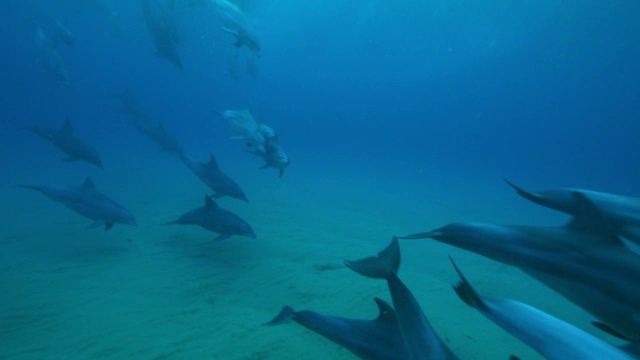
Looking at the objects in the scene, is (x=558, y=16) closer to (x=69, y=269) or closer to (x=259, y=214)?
(x=259, y=214)

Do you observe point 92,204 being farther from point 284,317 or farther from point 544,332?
point 544,332

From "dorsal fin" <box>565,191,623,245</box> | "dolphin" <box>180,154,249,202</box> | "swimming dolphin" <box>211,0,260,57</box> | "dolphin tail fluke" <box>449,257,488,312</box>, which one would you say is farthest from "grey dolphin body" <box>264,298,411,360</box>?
"swimming dolphin" <box>211,0,260,57</box>

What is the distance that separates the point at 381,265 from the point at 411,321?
63cm

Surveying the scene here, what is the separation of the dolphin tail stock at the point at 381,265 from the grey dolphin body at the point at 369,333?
25 centimetres

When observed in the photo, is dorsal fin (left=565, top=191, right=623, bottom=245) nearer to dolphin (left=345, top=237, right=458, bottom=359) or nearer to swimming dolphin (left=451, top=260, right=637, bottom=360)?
swimming dolphin (left=451, top=260, right=637, bottom=360)

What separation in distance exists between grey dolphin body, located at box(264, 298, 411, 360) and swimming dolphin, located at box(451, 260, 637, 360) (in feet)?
2.48

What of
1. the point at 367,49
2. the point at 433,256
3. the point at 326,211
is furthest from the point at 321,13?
the point at 433,256

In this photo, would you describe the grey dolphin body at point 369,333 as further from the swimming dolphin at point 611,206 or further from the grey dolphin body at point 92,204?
the grey dolphin body at point 92,204

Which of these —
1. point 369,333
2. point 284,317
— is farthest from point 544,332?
point 284,317

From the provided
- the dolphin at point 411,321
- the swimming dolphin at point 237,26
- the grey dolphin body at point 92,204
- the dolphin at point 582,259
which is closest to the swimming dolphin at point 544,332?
the dolphin at point 582,259

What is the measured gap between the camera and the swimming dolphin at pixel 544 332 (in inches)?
81.0

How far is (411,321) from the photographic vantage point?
2625mm

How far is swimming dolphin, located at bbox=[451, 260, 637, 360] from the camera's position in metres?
2.06

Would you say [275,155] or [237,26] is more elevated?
[237,26]
